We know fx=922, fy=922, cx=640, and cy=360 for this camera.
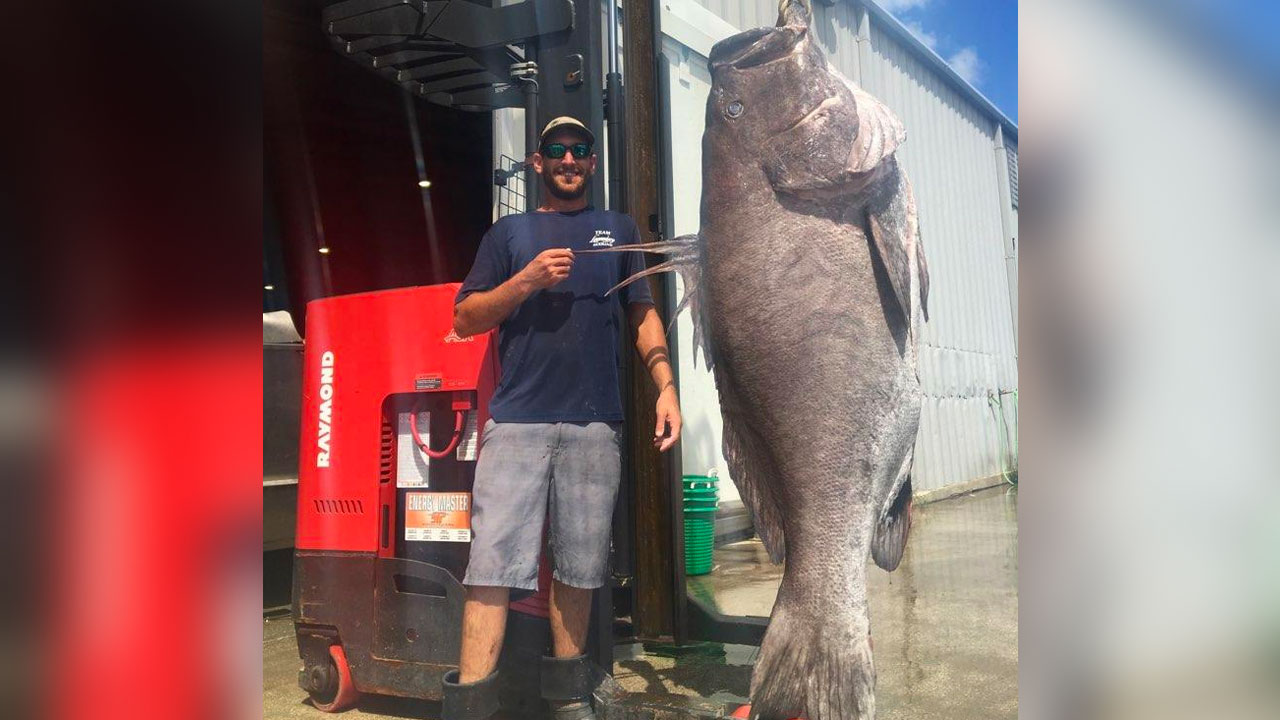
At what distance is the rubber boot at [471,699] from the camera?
6.22ft

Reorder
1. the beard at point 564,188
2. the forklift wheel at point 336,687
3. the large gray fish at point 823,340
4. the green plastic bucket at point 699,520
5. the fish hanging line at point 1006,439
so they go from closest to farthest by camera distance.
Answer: the fish hanging line at point 1006,439 → the large gray fish at point 823,340 → the green plastic bucket at point 699,520 → the beard at point 564,188 → the forklift wheel at point 336,687

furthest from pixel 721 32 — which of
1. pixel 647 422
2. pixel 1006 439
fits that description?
pixel 1006 439

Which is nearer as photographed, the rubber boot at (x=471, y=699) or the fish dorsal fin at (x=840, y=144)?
the fish dorsal fin at (x=840, y=144)

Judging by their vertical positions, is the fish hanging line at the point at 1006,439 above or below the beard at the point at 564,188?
below

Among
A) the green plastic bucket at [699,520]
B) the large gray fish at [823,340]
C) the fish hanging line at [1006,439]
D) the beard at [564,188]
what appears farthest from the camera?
the beard at [564,188]

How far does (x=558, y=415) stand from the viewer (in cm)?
185

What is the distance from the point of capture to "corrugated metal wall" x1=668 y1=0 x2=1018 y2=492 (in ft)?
4.93

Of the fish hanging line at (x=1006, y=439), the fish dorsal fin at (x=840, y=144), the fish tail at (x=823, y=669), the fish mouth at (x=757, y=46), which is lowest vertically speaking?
the fish tail at (x=823, y=669)

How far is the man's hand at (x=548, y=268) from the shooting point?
184 cm

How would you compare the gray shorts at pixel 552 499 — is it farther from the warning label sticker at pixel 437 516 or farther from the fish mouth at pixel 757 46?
the fish mouth at pixel 757 46

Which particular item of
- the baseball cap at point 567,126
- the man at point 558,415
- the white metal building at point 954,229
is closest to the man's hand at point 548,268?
the man at point 558,415

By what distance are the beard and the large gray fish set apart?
36cm
